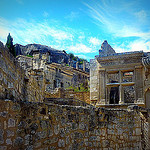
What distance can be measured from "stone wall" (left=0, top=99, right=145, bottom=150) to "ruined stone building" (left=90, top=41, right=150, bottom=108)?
7.35 metres

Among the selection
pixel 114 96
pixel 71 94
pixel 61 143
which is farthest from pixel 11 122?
pixel 114 96

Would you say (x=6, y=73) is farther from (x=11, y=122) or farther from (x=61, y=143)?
(x=61, y=143)

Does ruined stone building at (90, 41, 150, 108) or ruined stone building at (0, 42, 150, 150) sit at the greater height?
ruined stone building at (90, 41, 150, 108)

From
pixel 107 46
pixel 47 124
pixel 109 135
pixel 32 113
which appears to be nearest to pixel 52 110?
pixel 47 124

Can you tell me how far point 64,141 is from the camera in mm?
4844

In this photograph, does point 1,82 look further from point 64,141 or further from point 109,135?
point 109,135

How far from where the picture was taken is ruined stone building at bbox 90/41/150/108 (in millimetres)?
14254

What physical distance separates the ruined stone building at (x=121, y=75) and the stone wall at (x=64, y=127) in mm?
7350

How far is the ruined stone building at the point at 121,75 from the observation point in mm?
14254

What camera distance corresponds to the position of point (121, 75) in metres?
15.1

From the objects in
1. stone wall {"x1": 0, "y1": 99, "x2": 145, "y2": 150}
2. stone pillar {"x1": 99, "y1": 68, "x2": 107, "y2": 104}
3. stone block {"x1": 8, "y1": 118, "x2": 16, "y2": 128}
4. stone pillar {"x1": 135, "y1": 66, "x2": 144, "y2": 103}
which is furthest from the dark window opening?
stone block {"x1": 8, "y1": 118, "x2": 16, "y2": 128}

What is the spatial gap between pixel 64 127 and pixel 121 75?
10.8 meters

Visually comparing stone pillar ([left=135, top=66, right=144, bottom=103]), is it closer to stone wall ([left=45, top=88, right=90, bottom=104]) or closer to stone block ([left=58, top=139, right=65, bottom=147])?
stone wall ([left=45, top=88, right=90, bottom=104])

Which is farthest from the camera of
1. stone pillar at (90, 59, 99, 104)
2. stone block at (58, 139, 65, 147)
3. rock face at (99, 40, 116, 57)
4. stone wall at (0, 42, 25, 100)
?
rock face at (99, 40, 116, 57)
